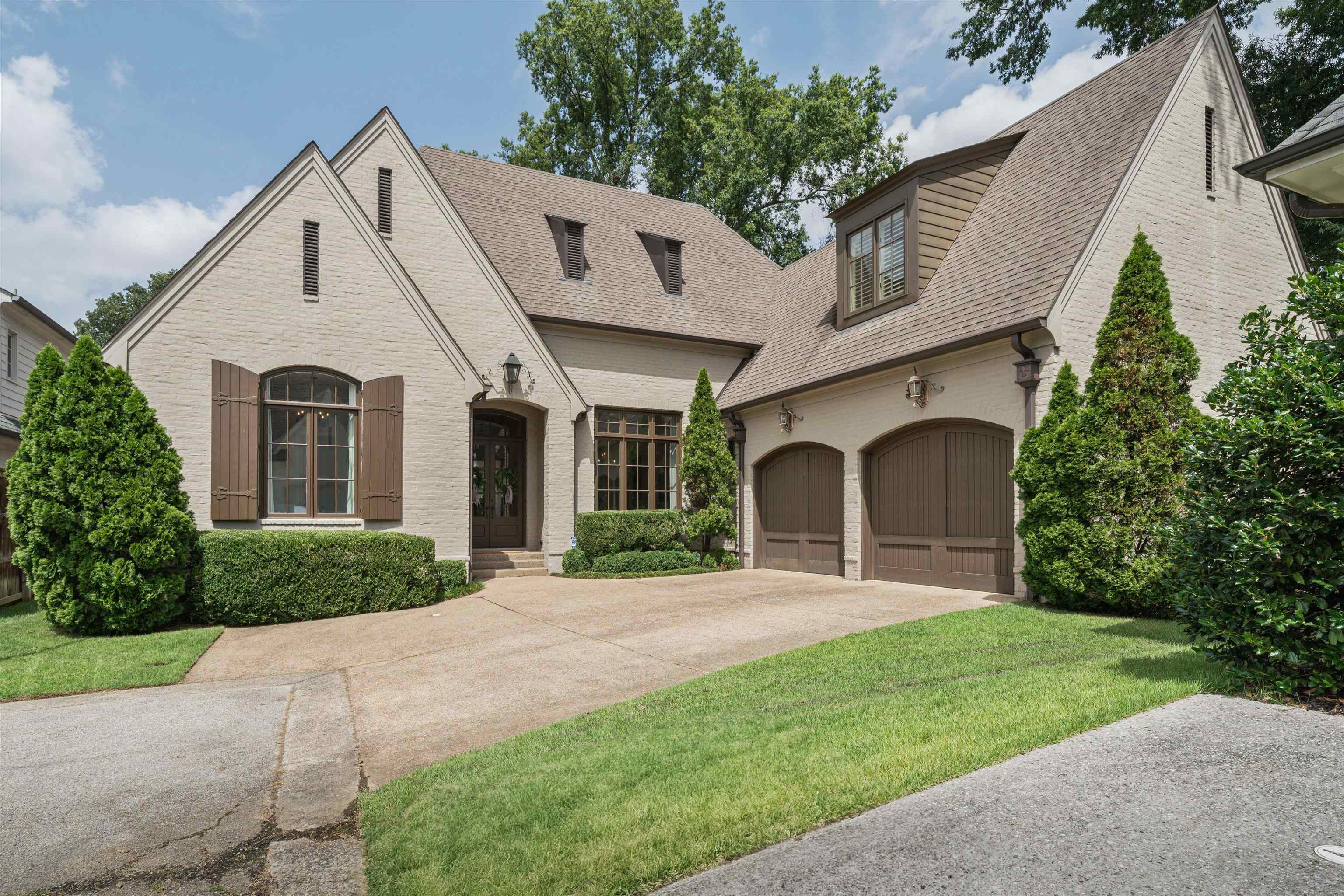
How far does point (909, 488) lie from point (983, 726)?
26.1 feet

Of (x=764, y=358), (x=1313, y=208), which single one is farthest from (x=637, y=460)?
(x=1313, y=208)

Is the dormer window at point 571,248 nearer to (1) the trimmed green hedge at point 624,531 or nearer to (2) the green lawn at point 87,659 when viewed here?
(1) the trimmed green hedge at point 624,531

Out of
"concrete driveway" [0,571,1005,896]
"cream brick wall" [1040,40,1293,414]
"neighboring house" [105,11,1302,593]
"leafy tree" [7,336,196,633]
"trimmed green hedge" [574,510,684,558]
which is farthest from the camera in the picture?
"trimmed green hedge" [574,510,684,558]

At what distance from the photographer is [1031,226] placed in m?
11.2

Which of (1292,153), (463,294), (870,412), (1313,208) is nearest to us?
(1292,153)

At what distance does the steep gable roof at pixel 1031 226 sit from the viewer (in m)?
10.1

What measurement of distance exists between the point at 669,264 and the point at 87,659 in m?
13.3

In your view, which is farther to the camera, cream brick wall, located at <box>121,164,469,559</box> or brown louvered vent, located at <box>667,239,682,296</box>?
brown louvered vent, located at <box>667,239,682,296</box>

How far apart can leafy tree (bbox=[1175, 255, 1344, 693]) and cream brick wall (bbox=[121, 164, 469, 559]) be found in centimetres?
1044

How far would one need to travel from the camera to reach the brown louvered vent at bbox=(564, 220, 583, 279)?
16.5m

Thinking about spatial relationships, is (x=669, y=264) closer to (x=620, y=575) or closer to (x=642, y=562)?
(x=642, y=562)

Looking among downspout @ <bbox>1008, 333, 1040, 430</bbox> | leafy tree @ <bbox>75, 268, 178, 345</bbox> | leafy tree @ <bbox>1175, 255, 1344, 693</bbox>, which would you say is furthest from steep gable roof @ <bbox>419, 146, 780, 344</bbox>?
leafy tree @ <bbox>75, 268, 178, 345</bbox>

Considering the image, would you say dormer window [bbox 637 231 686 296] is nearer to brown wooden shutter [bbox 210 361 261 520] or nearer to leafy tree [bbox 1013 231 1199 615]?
brown wooden shutter [bbox 210 361 261 520]

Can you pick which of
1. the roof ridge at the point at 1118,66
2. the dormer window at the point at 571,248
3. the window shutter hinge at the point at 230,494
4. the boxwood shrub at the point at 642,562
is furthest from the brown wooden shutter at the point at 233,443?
the roof ridge at the point at 1118,66
